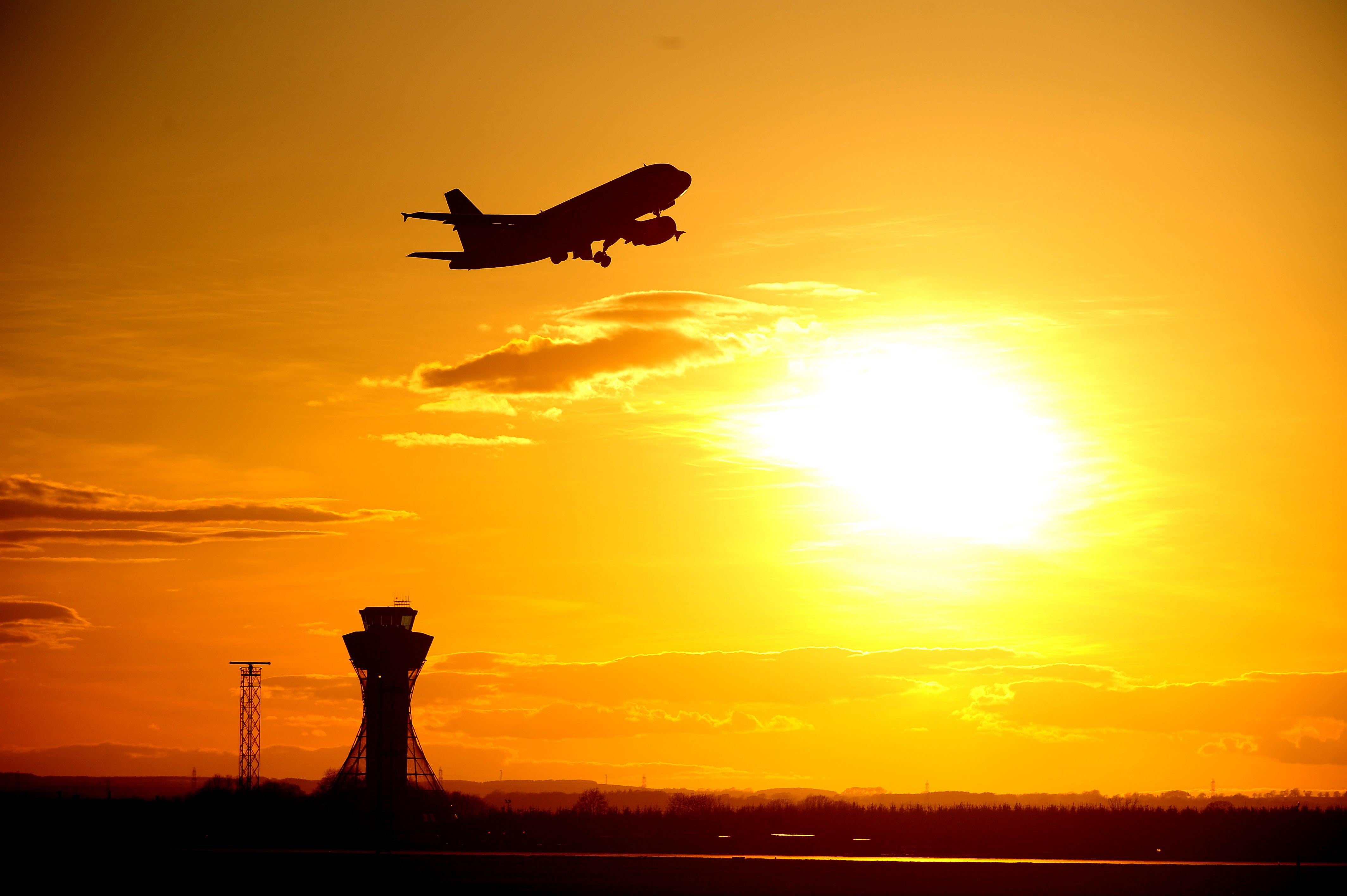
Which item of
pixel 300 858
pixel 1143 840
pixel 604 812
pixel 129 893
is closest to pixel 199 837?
pixel 300 858

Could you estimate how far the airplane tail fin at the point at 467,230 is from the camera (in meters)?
103

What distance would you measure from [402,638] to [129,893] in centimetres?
10476

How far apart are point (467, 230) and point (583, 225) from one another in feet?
62.3

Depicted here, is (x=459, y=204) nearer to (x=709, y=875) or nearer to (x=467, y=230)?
(x=467, y=230)

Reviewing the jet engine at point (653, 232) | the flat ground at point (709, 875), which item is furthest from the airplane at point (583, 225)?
the flat ground at point (709, 875)

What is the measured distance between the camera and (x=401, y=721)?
177 m

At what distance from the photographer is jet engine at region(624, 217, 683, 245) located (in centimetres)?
9581

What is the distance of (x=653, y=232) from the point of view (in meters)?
95.9

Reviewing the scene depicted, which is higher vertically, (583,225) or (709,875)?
(583,225)

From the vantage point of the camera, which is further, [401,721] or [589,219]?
[401,721]

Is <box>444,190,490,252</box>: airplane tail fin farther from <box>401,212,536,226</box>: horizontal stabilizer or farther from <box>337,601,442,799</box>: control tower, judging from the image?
<box>337,601,442,799</box>: control tower

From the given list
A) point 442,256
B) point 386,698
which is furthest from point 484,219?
point 386,698

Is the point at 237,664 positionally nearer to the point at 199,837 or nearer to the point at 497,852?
the point at 199,837

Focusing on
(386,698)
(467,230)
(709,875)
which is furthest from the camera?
(386,698)
